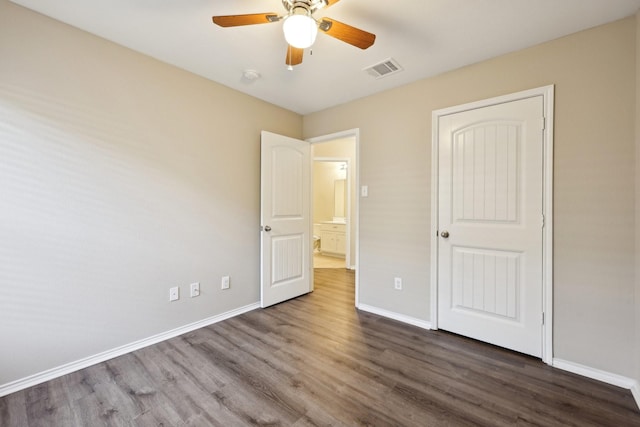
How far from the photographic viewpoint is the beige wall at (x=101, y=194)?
1739mm

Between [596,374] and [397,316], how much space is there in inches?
57.0

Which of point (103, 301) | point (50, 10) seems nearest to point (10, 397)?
point (103, 301)

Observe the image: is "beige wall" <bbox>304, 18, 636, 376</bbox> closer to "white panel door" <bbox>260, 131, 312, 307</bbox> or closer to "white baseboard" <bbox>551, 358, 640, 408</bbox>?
"white baseboard" <bbox>551, 358, 640, 408</bbox>

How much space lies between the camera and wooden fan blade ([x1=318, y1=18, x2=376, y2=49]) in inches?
58.8

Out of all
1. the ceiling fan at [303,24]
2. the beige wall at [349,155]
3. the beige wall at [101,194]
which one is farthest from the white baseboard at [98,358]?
the beige wall at [349,155]

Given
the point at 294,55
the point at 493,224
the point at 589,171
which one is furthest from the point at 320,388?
the point at 589,171

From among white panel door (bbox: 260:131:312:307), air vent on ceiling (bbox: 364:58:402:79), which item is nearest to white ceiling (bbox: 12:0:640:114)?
air vent on ceiling (bbox: 364:58:402:79)

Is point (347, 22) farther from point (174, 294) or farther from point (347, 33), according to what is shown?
point (174, 294)

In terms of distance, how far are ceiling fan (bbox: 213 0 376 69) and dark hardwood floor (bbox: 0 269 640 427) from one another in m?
2.07

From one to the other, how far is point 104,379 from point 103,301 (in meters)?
0.53

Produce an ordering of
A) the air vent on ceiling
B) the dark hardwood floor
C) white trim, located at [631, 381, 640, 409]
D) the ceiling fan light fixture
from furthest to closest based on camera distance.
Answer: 1. the air vent on ceiling
2. white trim, located at [631, 381, 640, 409]
3. the dark hardwood floor
4. the ceiling fan light fixture

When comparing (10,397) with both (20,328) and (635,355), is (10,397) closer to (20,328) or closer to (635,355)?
(20,328)

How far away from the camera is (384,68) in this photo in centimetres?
245

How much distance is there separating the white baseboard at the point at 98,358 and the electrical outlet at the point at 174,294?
28cm
